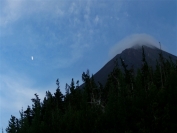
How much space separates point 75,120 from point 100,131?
2.83 meters

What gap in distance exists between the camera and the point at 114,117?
26594 millimetres

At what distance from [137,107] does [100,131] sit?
406 cm

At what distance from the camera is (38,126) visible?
32250 millimetres

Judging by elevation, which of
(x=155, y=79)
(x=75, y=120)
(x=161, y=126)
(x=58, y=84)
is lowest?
(x=161, y=126)

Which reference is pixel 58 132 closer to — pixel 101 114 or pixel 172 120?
pixel 101 114

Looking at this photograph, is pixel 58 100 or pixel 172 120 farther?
pixel 58 100

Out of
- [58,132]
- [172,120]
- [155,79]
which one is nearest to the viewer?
[172,120]

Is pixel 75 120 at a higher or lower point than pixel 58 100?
lower

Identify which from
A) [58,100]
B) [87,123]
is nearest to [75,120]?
[87,123]

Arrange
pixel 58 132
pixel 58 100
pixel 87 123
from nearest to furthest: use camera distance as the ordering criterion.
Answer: pixel 87 123 < pixel 58 132 < pixel 58 100

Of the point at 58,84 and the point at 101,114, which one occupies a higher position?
the point at 58,84

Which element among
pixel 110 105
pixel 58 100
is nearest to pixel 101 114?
pixel 110 105

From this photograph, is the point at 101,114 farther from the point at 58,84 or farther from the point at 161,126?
the point at 58,84

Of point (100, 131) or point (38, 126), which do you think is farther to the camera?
point (38, 126)
